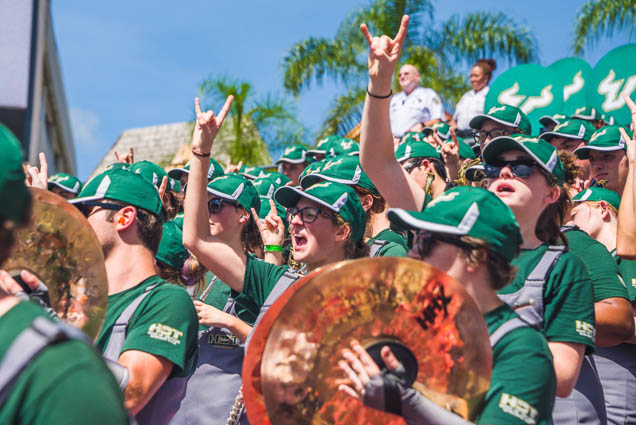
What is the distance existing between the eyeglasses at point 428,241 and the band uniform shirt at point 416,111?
7745 mm

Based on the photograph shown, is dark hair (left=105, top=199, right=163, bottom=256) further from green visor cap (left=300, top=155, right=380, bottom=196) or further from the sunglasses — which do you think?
the sunglasses

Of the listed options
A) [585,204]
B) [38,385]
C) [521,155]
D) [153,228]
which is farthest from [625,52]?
[38,385]

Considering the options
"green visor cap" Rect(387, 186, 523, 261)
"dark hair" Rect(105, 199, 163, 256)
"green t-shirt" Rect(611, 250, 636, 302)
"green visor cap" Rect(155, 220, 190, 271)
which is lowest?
"green visor cap" Rect(155, 220, 190, 271)

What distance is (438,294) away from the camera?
249cm

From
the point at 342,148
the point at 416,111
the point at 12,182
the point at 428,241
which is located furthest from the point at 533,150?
the point at 416,111

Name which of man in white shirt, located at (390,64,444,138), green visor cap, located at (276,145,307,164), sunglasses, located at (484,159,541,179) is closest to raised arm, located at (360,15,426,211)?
sunglasses, located at (484,159,541,179)

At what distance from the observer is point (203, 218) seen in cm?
421

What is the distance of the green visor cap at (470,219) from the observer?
273 centimetres

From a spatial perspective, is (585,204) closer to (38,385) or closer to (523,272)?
(523,272)

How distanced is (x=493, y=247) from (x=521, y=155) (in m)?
1.17

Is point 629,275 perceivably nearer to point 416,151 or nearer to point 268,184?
point 416,151

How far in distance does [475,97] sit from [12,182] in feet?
→ 31.0

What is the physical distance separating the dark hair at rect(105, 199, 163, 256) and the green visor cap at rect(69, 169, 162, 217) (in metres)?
0.02

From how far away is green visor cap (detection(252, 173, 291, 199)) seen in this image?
7.20 meters
